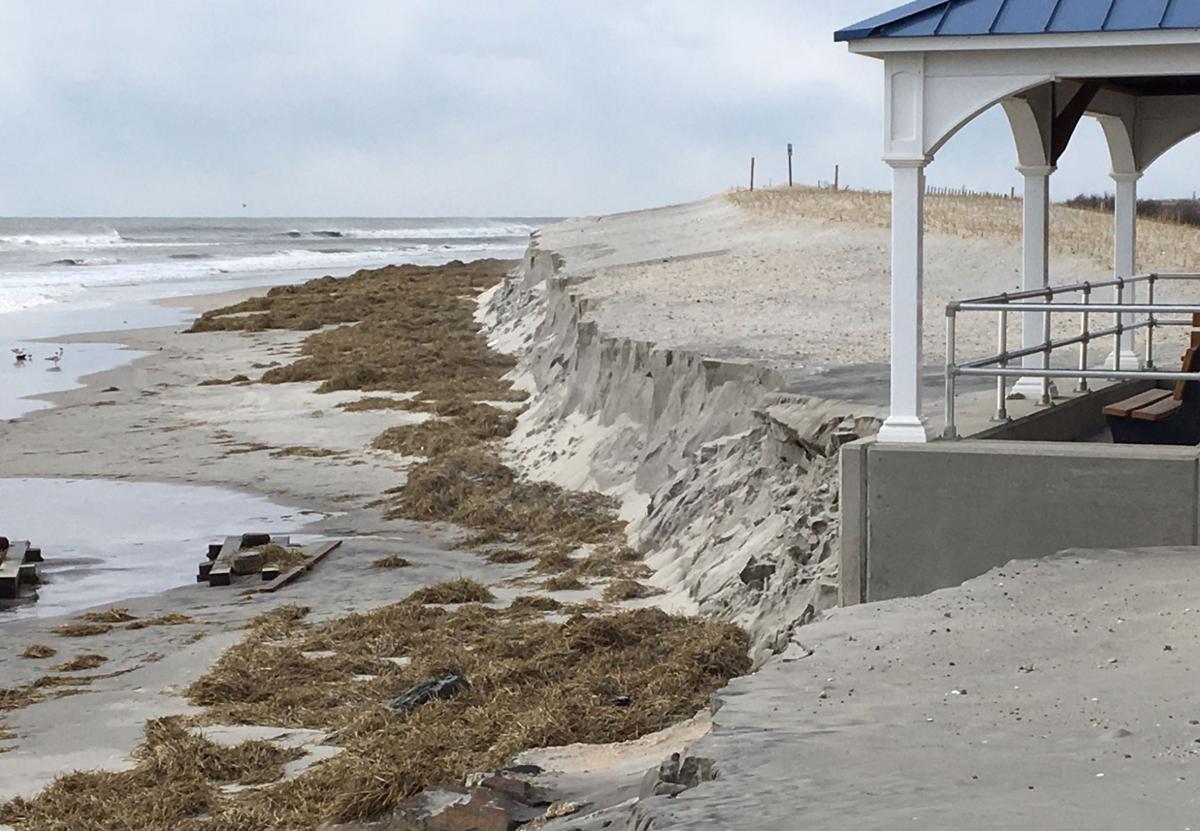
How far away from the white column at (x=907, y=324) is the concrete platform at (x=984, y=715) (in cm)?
113

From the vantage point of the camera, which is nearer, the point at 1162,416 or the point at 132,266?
the point at 1162,416

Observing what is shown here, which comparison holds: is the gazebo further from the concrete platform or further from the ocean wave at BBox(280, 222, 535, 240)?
the ocean wave at BBox(280, 222, 535, 240)

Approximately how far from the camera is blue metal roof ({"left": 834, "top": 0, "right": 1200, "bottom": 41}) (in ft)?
30.8

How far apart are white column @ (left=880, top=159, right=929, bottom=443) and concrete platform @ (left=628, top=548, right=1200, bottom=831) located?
113 centimetres

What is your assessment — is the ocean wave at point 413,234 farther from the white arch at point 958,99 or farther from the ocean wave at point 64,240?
the white arch at point 958,99

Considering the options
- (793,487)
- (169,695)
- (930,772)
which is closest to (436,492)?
(793,487)

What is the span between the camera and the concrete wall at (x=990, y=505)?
30.9 feet

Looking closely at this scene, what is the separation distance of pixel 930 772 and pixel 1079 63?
5.03m

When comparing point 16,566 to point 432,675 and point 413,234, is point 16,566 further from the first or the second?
point 413,234

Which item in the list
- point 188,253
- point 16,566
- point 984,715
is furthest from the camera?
point 188,253

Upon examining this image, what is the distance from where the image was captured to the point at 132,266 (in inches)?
3455

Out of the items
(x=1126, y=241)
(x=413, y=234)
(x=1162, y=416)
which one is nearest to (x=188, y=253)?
(x=413, y=234)

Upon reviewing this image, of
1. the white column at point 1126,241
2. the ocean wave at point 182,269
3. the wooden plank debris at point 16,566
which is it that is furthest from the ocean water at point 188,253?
the white column at point 1126,241

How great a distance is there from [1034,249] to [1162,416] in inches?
68.1
